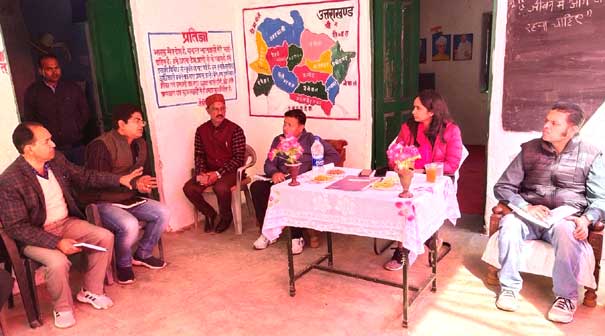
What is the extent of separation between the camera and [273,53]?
483cm

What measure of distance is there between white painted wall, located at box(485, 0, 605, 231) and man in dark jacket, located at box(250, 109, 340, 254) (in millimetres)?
1216

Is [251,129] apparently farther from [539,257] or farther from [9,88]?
[539,257]

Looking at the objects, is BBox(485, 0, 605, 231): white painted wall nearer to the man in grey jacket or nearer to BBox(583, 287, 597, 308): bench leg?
the man in grey jacket

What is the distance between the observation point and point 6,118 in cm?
334

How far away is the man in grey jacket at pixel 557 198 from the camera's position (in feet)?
9.04

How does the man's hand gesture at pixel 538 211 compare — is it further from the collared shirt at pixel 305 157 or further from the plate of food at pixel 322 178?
the collared shirt at pixel 305 157

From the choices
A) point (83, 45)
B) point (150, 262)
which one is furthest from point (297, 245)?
point (83, 45)

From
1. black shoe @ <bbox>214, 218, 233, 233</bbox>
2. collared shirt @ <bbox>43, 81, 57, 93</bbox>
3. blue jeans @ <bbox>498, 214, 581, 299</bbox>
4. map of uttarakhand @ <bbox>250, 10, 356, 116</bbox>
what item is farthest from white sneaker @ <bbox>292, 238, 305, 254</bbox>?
collared shirt @ <bbox>43, 81, 57, 93</bbox>

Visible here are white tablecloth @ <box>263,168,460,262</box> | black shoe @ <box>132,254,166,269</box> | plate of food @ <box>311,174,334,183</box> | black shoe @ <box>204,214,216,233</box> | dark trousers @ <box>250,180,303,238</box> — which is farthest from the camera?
black shoe @ <box>204,214,216,233</box>

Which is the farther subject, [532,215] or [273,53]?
[273,53]

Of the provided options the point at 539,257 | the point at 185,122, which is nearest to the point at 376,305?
the point at 539,257

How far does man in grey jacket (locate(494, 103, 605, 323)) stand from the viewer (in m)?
2.75

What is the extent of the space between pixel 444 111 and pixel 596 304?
4.98 feet

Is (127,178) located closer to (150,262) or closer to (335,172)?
(150,262)
